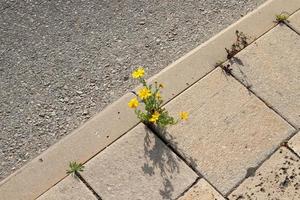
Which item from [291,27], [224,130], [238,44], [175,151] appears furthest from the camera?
[291,27]

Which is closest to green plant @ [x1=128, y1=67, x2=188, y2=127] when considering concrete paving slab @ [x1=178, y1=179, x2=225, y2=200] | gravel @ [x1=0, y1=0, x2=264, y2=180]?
gravel @ [x1=0, y1=0, x2=264, y2=180]

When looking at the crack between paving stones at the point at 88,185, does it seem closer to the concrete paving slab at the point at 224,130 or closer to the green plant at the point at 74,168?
the green plant at the point at 74,168

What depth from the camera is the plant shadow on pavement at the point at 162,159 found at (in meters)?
3.26

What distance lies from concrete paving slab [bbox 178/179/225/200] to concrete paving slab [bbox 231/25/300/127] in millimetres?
912

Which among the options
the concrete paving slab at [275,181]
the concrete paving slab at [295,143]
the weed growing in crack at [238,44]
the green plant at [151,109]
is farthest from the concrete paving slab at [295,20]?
the green plant at [151,109]

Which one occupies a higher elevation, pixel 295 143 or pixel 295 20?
pixel 295 20

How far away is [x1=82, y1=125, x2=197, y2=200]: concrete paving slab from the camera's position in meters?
3.22

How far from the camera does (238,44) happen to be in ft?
13.2

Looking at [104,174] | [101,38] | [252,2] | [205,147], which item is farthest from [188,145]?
[252,2]

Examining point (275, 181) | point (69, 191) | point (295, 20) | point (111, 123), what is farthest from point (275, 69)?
point (69, 191)

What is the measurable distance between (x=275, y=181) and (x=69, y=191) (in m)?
1.50

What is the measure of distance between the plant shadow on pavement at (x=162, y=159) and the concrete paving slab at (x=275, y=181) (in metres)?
0.44

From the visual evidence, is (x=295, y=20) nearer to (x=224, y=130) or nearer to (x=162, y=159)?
(x=224, y=130)

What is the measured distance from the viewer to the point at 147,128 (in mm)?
3508
